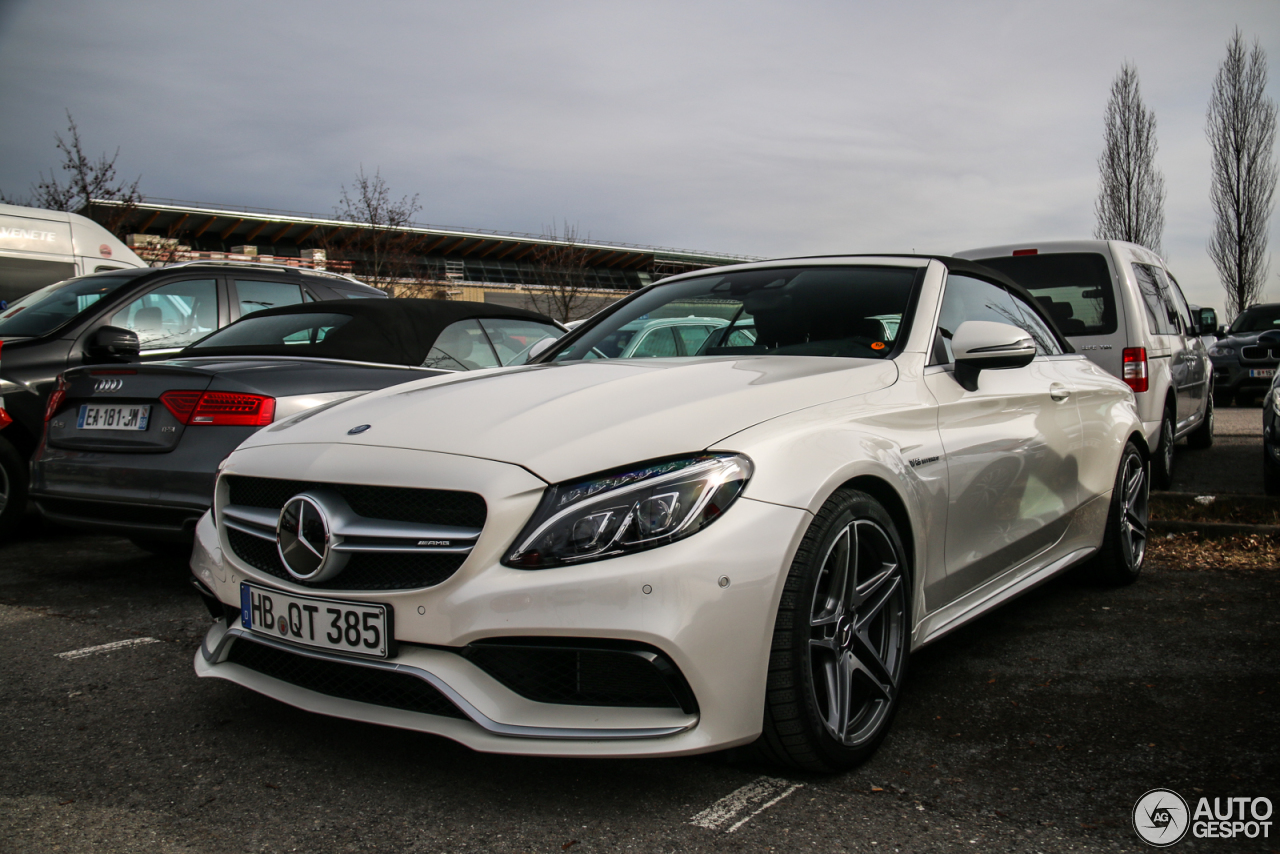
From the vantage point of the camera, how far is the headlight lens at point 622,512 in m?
2.13

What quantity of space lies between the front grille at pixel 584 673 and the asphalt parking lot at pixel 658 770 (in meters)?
0.30

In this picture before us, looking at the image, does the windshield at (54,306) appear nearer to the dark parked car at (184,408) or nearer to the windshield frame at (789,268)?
the dark parked car at (184,408)


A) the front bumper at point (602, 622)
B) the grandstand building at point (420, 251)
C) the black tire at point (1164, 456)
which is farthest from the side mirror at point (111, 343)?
the grandstand building at point (420, 251)

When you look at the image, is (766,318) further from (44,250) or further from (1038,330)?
(44,250)

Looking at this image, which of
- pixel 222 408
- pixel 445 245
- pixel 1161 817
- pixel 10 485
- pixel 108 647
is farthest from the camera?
pixel 445 245

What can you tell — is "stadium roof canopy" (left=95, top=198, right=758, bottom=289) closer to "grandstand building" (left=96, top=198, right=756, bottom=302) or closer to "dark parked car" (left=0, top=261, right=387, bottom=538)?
"grandstand building" (left=96, top=198, right=756, bottom=302)

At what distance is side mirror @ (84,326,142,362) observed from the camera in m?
5.23

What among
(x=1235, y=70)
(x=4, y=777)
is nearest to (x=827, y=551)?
(x=4, y=777)

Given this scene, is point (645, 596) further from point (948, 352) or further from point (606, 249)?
point (606, 249)

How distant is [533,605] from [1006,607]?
9.22 feet

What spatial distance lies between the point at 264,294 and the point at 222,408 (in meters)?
2.85

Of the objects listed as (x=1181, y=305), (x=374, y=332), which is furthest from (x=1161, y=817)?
(x=1181, y=305)

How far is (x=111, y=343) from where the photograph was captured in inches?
207

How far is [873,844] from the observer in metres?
2.11
